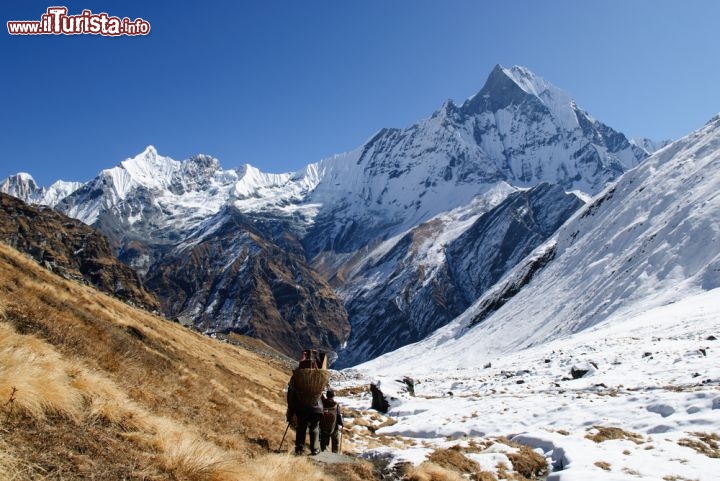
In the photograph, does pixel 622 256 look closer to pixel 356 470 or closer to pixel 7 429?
pixel 356 470

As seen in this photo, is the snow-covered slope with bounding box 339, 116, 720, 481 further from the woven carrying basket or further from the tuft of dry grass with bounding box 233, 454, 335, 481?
the tuft of dry grass with bounding box 233, 454, 335, 481

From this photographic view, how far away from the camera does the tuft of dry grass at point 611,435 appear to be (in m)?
17.1

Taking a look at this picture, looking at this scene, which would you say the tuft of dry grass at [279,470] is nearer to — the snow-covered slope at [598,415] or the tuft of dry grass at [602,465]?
the snow-covered slope at [598,415]

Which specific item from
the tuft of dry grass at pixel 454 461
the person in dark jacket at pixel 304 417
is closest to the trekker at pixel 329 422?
the person in dark jacket at pixel 304 417

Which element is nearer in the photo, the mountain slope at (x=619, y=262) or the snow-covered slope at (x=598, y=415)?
the snow-covered slope at (x=598, y=415)

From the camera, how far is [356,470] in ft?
37.5

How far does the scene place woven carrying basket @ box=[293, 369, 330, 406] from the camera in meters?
12.6

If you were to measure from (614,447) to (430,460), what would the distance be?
638cm

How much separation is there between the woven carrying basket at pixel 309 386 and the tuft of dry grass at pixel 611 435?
10.5 meters

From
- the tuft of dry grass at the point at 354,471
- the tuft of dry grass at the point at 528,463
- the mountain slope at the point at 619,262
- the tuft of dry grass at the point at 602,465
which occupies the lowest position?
the tuft of dry grass at the point at 528,463

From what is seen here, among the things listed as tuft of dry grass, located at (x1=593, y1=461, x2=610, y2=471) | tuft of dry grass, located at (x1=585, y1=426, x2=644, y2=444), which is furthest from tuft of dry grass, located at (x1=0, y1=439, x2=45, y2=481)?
tuft of dry grass, located at (x1=585, y1=426, x2=644, y2=444)

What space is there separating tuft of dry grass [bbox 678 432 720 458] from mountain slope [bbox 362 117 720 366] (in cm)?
6594

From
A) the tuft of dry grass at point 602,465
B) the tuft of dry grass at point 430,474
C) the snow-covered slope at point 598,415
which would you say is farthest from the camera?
the snow-covered slope at point 598,415

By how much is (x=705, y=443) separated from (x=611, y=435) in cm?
290
